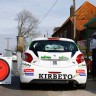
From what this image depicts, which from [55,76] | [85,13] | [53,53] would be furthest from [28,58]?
[85,13]

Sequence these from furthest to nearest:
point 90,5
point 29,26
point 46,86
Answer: point 29,26
point 90,5
point 46,86

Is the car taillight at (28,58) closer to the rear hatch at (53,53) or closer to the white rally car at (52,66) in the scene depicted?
the white rally car at (52,66)

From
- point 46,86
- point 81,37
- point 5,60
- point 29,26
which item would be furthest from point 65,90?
point 29,26

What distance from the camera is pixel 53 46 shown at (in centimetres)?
1049

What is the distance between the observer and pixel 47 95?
9.49 metres

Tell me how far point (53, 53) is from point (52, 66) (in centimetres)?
38

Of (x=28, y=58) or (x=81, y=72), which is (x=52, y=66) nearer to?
(x=28, y=58)

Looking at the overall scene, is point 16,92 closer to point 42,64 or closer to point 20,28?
point 42,64

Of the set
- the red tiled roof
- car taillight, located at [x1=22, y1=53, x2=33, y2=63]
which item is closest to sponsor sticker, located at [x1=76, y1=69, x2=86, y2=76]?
car taillight, located at [x1=22, y1=53, x2=33, y2=63]

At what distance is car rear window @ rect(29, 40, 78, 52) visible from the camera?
10367 mm

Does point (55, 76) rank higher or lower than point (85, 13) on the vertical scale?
lower

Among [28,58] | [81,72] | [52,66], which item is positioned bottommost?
[81,72]

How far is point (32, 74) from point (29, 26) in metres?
82.6

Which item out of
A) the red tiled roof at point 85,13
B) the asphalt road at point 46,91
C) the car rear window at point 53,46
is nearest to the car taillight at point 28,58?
the car rear window at point 53,46
